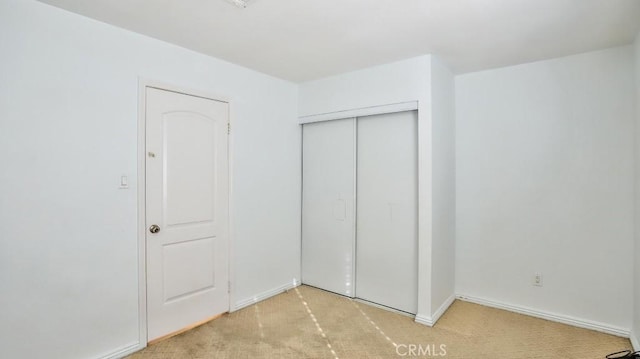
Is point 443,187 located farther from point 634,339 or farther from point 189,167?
point 189,167

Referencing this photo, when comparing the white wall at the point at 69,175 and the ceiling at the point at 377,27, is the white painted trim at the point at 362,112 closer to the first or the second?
the ceiling at the point at 377,27

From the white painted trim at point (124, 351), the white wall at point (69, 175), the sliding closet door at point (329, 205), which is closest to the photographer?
the white wall at point (69, 175)

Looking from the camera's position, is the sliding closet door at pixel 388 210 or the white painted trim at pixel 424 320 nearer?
the white painted trim at pixel 424 320

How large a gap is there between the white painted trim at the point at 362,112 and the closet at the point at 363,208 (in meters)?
0.09

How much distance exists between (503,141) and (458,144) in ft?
1.32

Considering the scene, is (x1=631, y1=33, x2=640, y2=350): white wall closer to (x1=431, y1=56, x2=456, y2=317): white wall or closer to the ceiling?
the ceiling

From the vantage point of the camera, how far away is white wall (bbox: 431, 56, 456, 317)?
2.83 m

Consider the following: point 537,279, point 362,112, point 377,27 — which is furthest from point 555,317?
point 377,27

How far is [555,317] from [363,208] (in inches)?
75.7

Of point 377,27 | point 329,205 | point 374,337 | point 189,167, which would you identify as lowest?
point 374,337

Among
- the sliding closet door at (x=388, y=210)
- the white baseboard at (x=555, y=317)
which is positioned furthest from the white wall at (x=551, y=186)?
the sliding closet door at (x=388, y=210)

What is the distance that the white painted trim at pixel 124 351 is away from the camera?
7.32 feet

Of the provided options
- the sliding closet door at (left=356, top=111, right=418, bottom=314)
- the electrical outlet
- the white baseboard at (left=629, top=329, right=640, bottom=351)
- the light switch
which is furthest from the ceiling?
the white baseboard at (left=629, top=329, right=640, bottom=351)

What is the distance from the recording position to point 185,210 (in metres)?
2.68
